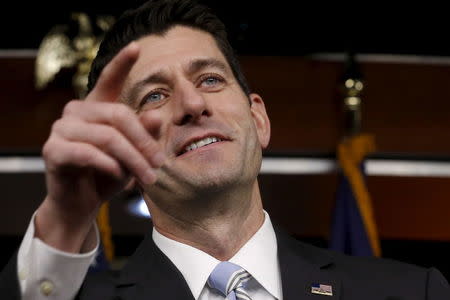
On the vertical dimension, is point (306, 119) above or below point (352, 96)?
below

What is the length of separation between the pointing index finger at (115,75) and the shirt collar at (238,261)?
558mm

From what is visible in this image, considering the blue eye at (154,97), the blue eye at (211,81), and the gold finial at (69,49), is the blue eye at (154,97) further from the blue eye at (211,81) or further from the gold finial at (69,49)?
the gold finial at (69,49)

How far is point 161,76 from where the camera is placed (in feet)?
4.84

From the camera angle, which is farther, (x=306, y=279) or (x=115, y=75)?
(x=306, y=279)

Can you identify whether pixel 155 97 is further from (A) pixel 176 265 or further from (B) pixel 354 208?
(B) pixel 354 208

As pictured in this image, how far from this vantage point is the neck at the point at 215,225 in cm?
143

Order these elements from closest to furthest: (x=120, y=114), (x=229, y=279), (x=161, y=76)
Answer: (x=120, y=114) → (x=229, y=279) → (x=161, y=76)

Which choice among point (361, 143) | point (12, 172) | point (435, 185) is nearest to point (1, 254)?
Answer: point (12, 172)

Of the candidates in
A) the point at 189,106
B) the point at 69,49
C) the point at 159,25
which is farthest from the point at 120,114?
the point at 69,49

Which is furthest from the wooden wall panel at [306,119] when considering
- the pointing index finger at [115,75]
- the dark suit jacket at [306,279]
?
the pointing index finger at [115,75]

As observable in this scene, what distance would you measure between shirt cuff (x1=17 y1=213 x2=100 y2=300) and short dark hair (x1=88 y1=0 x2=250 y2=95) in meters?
0.67

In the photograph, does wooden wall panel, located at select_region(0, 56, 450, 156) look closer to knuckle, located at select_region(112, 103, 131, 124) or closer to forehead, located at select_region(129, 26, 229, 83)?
forehead, located at select_region(129, 26, 229, 83)

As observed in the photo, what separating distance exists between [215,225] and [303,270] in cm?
18

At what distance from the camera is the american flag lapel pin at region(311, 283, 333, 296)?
139cm
